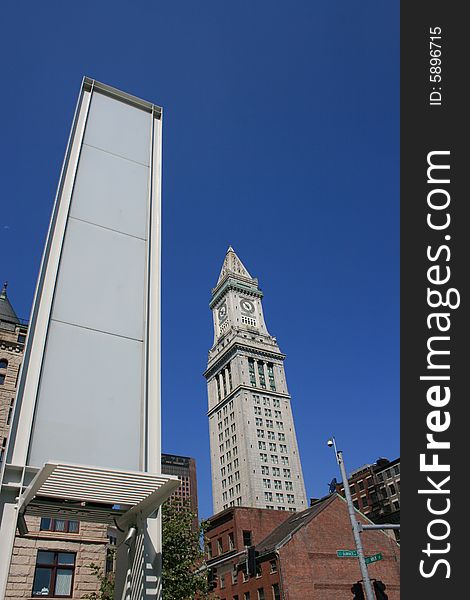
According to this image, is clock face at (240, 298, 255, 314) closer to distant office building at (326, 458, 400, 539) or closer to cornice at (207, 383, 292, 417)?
cornice at (207, 383, 292, 417)

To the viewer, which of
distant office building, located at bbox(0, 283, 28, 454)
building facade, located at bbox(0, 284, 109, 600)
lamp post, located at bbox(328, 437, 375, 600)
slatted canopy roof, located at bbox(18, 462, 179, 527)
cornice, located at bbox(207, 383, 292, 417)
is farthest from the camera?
cornice, located at bbox(207, 383, 292, 417)

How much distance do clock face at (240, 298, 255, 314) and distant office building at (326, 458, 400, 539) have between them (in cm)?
6144

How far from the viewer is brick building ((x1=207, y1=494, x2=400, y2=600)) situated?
138 ft

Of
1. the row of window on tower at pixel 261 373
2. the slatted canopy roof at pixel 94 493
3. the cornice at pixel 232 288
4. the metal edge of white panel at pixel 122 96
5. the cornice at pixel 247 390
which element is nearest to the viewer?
the slatted canopy roof at pixel 94 493

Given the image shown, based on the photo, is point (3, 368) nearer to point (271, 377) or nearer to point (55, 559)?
point (55, 559)

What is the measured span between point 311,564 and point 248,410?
75.6 metres

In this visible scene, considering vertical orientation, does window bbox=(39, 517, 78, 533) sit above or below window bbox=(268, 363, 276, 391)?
below

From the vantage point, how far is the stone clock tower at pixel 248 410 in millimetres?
109625

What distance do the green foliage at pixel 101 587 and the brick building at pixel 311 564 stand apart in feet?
61.9

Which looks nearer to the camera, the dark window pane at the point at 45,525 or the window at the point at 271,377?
the dark window pane at the point at 45,525

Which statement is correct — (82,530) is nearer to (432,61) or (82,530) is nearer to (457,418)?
(457,418)

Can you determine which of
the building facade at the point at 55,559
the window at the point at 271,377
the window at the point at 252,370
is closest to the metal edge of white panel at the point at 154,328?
the building facade at the point at 55,559

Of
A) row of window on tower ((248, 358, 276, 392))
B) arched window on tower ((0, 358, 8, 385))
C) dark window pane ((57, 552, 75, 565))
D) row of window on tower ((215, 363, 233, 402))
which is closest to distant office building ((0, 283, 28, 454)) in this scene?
arched window on tower ((0, 358, 8, 385))

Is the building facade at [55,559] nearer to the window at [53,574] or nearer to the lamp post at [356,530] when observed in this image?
the window at [53,574]
